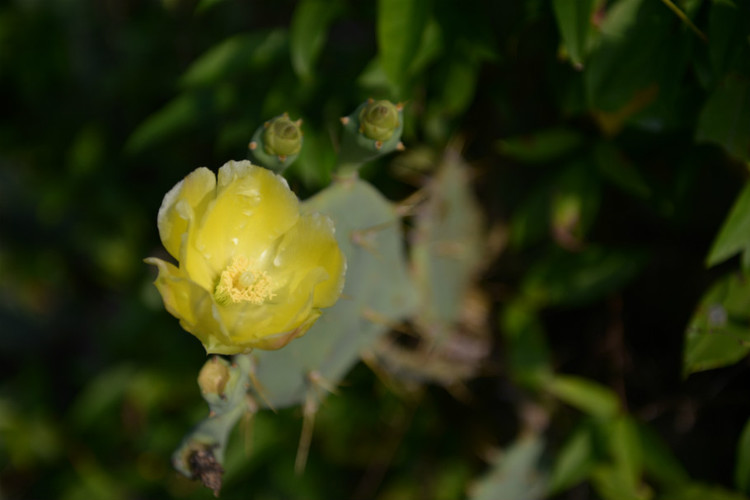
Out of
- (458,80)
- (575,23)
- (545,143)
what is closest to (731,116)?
(575,23)

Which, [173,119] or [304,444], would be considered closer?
[173,119]

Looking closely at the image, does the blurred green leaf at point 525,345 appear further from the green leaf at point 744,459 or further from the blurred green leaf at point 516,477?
the green leaf at point 744,459

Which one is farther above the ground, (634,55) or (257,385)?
(634,55)

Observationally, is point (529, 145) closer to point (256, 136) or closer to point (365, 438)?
point (256, 136)

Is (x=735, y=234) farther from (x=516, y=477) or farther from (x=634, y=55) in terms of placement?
(x=516, y=477)

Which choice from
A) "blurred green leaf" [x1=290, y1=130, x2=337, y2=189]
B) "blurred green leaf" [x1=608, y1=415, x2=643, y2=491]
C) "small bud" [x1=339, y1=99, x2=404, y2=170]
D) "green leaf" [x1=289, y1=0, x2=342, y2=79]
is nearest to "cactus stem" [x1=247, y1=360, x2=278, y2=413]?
"small bud" [x1=339, y1=99, x2=404, y2=170]

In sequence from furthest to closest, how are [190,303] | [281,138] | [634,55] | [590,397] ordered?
1. [590,397]
2. [634,55]
3. [281,138]
4. [190,303]
